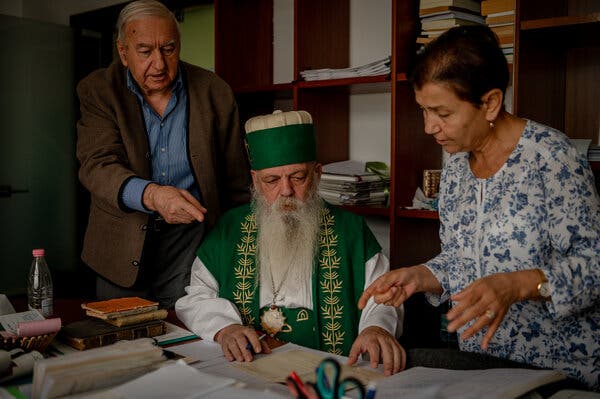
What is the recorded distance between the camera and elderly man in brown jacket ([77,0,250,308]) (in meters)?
2.61

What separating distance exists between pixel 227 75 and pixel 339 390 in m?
3.18

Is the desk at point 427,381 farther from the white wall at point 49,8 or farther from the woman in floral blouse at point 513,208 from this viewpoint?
the white wall at point 49,8

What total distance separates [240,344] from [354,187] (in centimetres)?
171

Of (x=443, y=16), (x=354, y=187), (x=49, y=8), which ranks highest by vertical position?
(x=49, y=8)

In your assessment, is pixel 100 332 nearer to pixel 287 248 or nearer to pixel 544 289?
pixel 287 248

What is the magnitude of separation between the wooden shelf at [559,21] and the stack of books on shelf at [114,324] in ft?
6.40

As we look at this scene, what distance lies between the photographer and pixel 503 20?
2924 mm

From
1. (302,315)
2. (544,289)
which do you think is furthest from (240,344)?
(544,289)

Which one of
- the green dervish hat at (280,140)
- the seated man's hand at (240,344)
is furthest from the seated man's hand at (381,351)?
the green dervish hat at (280,140)

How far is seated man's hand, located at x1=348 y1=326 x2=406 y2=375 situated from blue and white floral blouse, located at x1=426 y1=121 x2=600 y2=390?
28 cm

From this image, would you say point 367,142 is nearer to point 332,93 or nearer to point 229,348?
point 332,93

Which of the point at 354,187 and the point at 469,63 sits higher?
the point at 469,63

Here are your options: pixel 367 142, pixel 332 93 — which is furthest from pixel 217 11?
pixel 367 142

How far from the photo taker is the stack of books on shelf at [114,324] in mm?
1812
